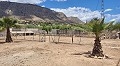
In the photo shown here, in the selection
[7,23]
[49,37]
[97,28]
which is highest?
[7,23]

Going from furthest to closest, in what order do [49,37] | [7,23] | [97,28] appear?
1. [49,37]
2. [7,23]
3. [97,28]

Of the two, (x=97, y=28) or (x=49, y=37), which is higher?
(x=97, y=28)

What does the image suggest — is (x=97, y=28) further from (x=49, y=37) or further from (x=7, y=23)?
(x=49, y=37)

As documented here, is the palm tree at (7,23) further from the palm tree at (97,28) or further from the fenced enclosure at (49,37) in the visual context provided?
the palm tree at (97,28)

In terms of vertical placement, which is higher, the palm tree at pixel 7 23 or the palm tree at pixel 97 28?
the palm tree at pixel 7 23

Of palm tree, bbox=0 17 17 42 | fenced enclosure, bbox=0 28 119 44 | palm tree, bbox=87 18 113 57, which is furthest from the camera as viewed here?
fenced enclosure, bbox=0 28 119 44

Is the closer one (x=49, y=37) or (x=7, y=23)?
(x=7, y=23)

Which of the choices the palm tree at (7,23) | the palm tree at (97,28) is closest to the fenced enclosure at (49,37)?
the palm tree at (7,23)

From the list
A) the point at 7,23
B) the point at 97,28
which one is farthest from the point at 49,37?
the point at 97,28

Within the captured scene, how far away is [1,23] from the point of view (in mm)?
39406

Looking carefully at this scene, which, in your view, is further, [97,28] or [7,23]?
[7,23]

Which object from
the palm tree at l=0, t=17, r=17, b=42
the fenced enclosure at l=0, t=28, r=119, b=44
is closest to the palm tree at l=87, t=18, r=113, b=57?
the fenced enclosure at l=0, t=28, r=119, b=44

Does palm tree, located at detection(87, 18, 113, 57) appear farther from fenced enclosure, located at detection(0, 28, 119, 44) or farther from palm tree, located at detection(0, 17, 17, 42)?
palm tree, located at detection(0, 17, 17, 42)

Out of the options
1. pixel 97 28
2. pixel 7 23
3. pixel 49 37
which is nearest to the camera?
pixel 97 28
